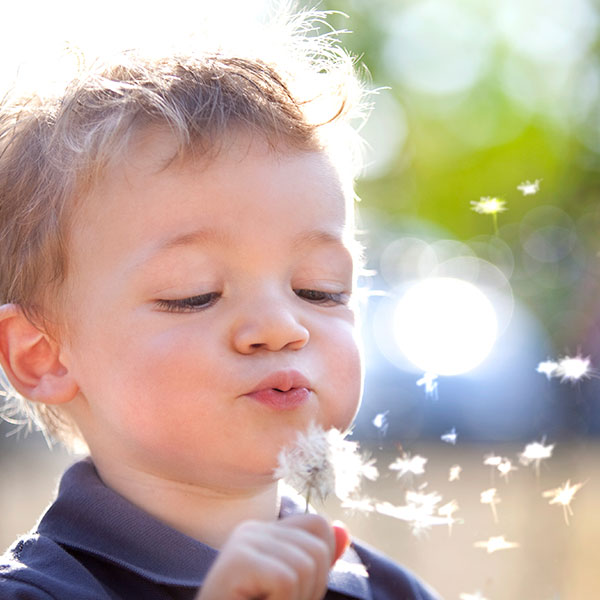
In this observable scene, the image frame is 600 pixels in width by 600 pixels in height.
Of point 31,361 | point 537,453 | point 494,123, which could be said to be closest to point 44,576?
point 31,361

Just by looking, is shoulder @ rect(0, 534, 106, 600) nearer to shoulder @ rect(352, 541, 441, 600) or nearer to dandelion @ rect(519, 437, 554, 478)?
shoulder @ rect(352, 541, 441, 600)

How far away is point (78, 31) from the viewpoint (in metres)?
1.68

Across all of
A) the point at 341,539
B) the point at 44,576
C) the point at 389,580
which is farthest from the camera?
the point at 389,580

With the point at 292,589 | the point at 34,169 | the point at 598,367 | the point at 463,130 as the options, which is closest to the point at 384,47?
the point at 463,130

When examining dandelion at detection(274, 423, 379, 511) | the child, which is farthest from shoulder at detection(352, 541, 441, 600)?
dandelion at detection(274, 423, 379, 511)

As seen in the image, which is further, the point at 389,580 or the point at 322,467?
the point at 389,580

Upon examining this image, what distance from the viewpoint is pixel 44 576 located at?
117 centimetres

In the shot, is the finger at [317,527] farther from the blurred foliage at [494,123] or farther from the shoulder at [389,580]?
the blurred foliage at [494,123]

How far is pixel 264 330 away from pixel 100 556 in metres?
0.39

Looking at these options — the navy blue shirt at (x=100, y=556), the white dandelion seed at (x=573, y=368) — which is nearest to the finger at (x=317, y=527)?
the navy blue shirt at (x=100, y=556)

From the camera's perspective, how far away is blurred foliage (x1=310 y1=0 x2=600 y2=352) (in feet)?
7.66

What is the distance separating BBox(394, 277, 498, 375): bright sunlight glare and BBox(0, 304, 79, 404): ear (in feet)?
2.20

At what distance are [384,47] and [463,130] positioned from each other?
191cm

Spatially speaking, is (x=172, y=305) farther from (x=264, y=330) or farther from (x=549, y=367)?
(x=549, y=367)
